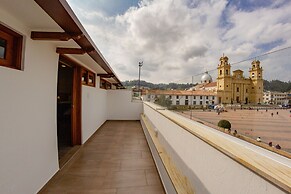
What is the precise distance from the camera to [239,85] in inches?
71.4

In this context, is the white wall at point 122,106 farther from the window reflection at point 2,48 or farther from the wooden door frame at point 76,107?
the window reflection at point 2,48

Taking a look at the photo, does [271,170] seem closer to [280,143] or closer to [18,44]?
[280,143]

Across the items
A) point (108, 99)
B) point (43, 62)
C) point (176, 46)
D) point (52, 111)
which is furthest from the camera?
point (108, 99)

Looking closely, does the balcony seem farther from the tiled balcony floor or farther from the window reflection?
the window reflection

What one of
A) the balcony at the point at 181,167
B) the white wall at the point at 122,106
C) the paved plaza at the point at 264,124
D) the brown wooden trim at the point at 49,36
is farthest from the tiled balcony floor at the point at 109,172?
the white wall at the point at 122,106

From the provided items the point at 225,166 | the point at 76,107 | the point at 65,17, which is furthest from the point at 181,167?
the point at 76,107

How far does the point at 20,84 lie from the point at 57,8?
111cm

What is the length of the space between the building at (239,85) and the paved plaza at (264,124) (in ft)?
0.56

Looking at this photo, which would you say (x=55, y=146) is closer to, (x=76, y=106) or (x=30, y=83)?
(x=30, y=83)

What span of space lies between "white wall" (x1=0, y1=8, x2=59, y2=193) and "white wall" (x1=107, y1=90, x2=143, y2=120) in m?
5.40

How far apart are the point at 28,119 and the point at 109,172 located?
1.54 metres

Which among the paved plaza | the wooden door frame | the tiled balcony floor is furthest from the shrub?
the wooden door frame

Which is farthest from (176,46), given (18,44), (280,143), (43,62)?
(280,143)

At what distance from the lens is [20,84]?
1943 millimetres
